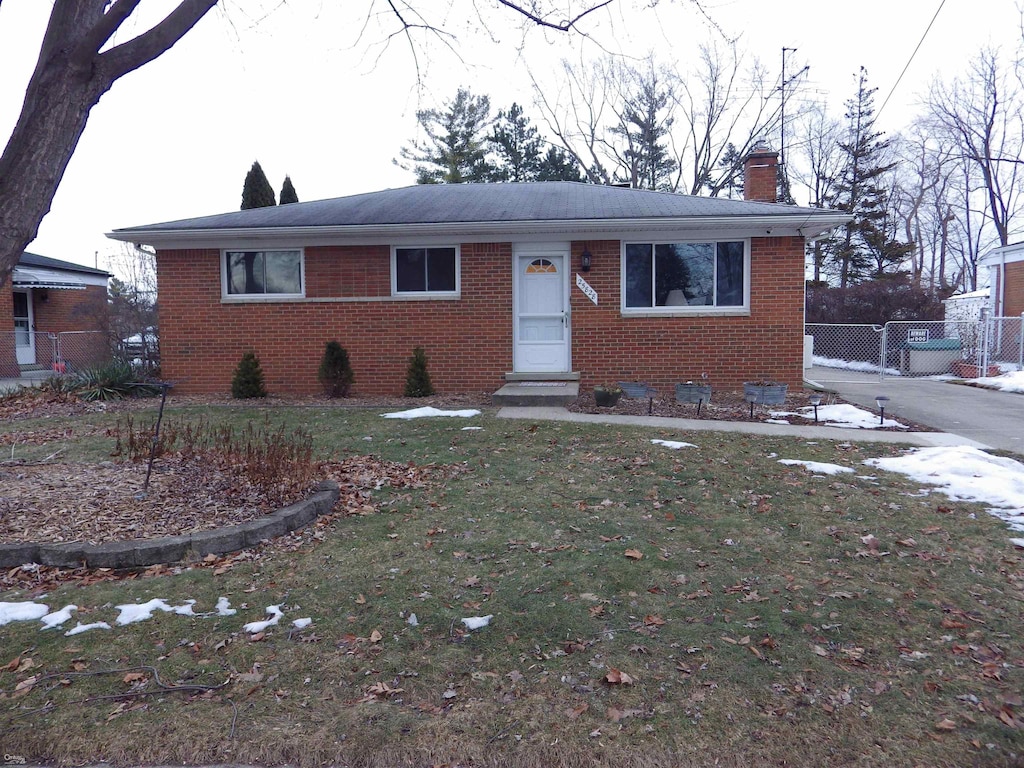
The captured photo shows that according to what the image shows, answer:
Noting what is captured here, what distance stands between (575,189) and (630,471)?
32.5ft

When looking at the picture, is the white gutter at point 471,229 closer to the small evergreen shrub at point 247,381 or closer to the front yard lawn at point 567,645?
the small evergreen shrub at point 247,381

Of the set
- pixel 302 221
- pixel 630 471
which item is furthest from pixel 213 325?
pixel 630 471

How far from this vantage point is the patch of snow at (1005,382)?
47.3 ft

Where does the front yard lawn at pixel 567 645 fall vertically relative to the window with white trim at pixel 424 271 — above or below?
below

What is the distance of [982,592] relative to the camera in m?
4.26

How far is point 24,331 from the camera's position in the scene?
2284 centimetres

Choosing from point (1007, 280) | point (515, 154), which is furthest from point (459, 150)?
point (1007, 280)

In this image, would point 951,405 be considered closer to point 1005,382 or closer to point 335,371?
point 1005,382

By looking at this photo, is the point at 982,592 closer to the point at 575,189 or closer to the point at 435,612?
the point at 435,612

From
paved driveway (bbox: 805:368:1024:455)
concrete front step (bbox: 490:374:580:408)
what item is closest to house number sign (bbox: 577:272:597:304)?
concrete front step (bbox: 490:374:580:408)

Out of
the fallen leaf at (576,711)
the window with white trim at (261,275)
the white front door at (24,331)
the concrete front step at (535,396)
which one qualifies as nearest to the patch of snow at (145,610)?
the fallen leaf at (576,711)

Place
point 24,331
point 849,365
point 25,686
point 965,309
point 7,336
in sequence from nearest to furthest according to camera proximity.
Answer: point 25,686 < point 7,336 < point 849,365 < point 24,331 < point 965,309

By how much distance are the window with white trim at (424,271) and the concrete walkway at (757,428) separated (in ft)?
11.2

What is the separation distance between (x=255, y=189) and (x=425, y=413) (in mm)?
15058
